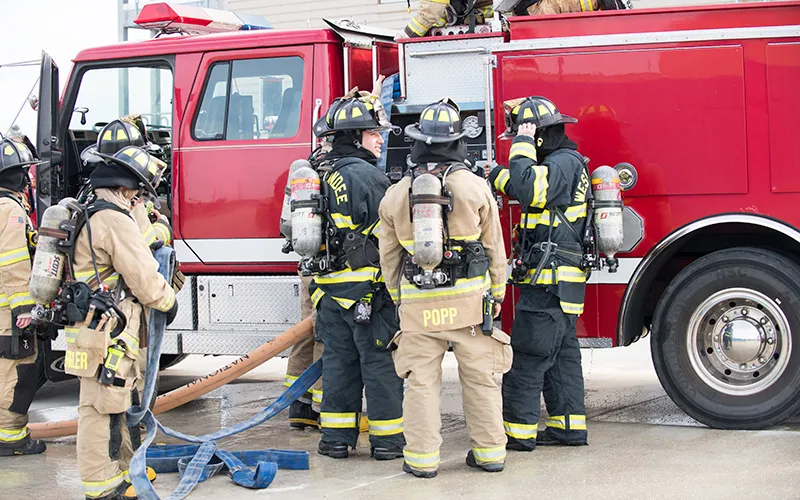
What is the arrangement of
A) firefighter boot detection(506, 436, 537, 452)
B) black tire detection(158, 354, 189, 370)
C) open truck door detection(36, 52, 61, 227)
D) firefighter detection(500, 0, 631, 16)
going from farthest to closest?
1. black tire detection(158, 354, 189, 370)
2. open truck door detection(36, 52, 61, 227)
3. firefighter detection(500, 0, 631, 16)
4. firefighter boot detection(506, 436, 537, 452)

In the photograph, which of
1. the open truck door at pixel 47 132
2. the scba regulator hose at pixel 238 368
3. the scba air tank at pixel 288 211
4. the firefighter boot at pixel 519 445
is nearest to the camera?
the firefighter boot at pixel 519 445

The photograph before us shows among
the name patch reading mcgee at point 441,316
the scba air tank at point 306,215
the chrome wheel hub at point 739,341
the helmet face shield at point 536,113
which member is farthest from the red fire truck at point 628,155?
the name patch reading mcgee at point 441,316

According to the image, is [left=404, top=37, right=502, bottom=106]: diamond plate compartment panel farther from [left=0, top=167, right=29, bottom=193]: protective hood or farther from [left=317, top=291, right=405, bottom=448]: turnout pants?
[left=0, top=167, right=29, bottom=193]: protective hood

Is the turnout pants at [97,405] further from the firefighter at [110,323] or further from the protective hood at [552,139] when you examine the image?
the protective hood at [552,139]

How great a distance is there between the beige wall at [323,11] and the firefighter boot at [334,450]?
909 centimetres

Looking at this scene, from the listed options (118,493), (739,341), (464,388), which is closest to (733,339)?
(739,341)

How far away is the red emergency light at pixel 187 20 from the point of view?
7734 millimetres

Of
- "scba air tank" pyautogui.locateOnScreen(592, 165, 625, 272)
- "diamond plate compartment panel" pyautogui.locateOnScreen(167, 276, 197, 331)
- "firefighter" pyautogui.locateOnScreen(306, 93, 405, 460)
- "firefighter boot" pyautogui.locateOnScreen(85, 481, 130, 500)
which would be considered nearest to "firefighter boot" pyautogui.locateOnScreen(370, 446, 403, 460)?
"firefighter" pyautogui.locateOnScreen(306, 93, 405, 460)

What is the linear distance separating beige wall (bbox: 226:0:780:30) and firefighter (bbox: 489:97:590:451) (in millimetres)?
8534

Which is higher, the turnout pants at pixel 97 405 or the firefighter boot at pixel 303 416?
the turnout pants at pixel 97 405

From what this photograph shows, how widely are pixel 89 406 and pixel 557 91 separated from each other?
128 inches

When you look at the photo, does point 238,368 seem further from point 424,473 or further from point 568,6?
point 568,6

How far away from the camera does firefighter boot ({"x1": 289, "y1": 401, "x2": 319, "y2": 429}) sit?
701 cm

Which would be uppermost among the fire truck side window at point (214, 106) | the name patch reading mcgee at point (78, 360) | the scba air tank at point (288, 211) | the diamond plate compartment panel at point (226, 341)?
the fire truck side window at point (214, 106)
